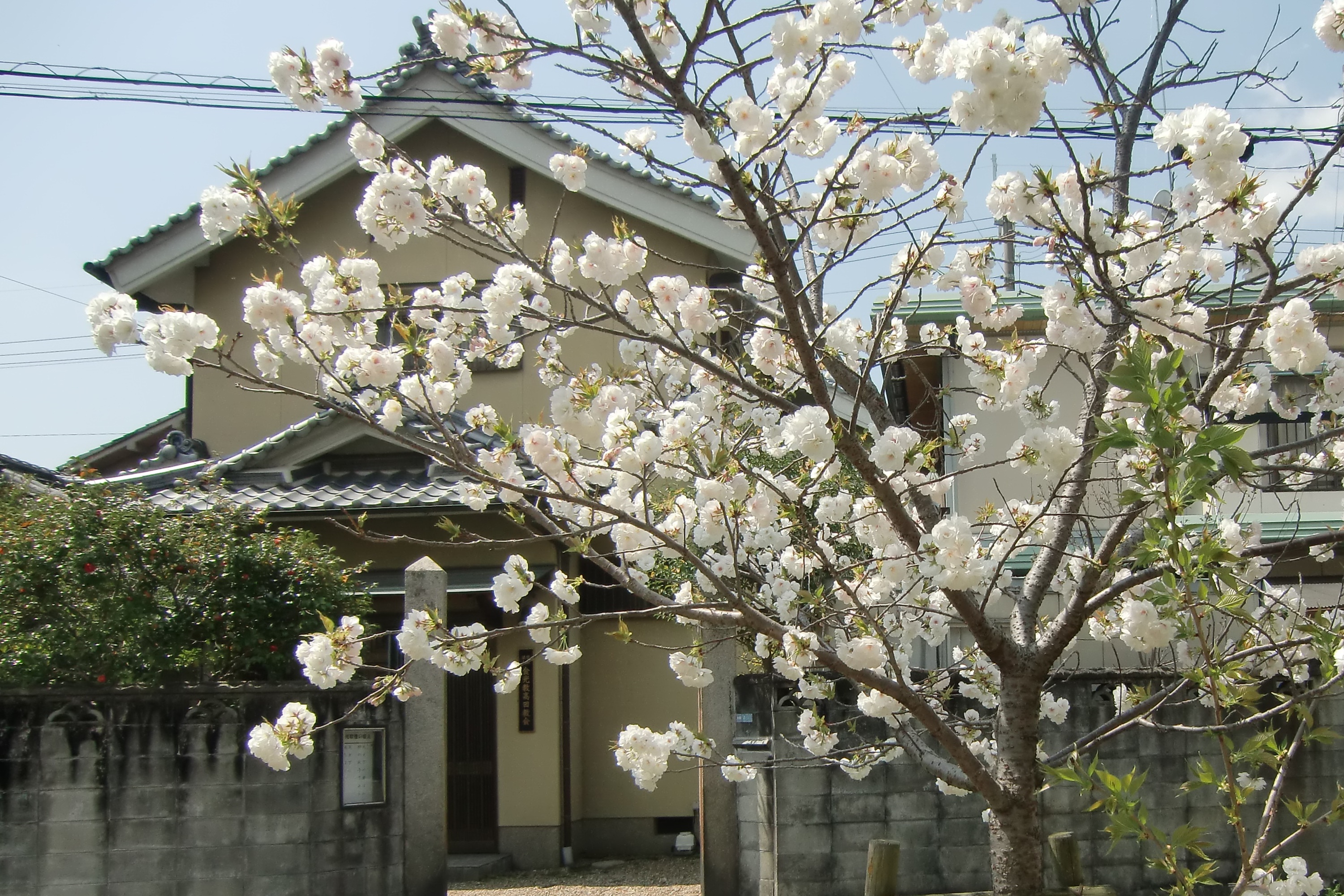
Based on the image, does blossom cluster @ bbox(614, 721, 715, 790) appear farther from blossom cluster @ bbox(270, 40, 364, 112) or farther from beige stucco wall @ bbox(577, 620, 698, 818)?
beige stucco wall @ bbox(577, 620, 698, 818)

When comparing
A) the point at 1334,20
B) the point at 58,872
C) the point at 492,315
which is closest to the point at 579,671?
the point at 58,872

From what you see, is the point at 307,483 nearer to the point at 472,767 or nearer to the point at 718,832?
the point at 472,767

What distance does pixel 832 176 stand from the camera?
→ 418cm

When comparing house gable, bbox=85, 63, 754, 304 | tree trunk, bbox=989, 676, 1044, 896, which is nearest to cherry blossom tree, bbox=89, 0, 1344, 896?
tree trunk, bbox=989, 676, 1044, 896

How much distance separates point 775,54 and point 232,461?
8.23 m

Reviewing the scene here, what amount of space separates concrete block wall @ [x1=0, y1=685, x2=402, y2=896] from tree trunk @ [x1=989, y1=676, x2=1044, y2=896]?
414 centimetres

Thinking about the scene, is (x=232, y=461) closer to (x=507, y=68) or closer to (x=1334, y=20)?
(x=507, y=68)

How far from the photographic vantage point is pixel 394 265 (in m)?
13.5

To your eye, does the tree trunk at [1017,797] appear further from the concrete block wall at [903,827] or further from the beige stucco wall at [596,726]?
the beige stucco wall at [596,726]

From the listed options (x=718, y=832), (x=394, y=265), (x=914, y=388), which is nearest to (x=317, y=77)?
(x=718, y=832)

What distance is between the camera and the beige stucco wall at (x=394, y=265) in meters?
13.1

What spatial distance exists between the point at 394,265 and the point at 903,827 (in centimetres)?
903

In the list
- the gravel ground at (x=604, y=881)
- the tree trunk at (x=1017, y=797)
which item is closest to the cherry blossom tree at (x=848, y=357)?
the tree trunk at (x=1017, y=797)

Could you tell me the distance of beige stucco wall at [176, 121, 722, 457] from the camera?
13.1 metres
